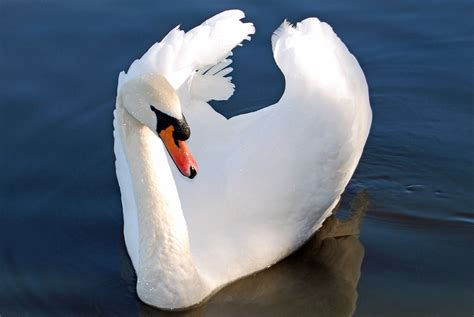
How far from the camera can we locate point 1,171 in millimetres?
7480

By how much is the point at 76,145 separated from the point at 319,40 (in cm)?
218

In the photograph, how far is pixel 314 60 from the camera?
653cm

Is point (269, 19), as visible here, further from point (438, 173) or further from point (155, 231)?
point (155, 231)

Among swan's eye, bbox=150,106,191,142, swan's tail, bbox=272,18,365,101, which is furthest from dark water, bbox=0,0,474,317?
swan's eye, bbox=150,106,191,142

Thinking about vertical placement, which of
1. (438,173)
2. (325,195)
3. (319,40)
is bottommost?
(438,173)

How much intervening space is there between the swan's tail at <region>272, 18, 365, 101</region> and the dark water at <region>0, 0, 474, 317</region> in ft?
3.11

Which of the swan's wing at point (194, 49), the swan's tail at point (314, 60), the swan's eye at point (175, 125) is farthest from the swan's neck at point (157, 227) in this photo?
the swan's tail at point (314, 60)

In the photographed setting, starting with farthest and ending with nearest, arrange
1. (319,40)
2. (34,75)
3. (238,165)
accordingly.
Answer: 1. (34,75)
2. (319,40)
3. (238,165)

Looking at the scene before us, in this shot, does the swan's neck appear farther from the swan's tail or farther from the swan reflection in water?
the swan's tail

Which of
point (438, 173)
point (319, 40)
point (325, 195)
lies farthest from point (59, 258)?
point (438, 173)

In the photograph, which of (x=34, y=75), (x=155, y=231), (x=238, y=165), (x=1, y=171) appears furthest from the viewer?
(x=34, y=75)

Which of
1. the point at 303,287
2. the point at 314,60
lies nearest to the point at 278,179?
the point at 303,287

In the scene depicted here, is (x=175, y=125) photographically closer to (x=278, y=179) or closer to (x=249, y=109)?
(x=278, y=179)

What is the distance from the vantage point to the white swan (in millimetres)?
5789
